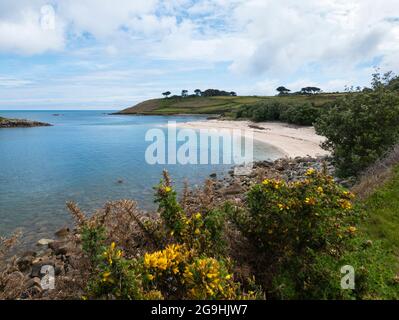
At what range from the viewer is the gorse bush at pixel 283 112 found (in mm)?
57219

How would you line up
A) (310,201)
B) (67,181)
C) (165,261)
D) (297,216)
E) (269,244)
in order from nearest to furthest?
(165,261) < (310,201) < (297,216) < (269,244) < (67,181)

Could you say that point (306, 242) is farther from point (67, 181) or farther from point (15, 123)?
point (15, 123)

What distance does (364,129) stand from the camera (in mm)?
14719

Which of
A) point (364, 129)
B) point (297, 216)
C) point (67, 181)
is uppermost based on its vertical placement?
point (364, 129)

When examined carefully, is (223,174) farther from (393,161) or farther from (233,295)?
(233,295)

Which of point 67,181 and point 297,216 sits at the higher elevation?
point 297,216

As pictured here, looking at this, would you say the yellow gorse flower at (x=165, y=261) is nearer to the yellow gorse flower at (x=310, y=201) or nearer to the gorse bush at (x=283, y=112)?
the yellow gorse flower at (x=310, y=201)

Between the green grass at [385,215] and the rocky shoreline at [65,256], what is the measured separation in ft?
6.33

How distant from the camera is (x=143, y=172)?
94.3 feet

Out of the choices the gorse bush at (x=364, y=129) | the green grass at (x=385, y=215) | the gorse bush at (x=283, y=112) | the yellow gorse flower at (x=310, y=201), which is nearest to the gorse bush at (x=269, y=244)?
the yellow gorse flower at (x=310, y=201)

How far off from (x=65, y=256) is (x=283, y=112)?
60.7 m

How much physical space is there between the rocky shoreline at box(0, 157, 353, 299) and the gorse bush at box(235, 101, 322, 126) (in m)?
30.3

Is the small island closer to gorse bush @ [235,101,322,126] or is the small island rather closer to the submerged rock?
gorse bush @ [235,101,322,126]

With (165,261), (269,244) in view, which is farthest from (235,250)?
(165,261)
